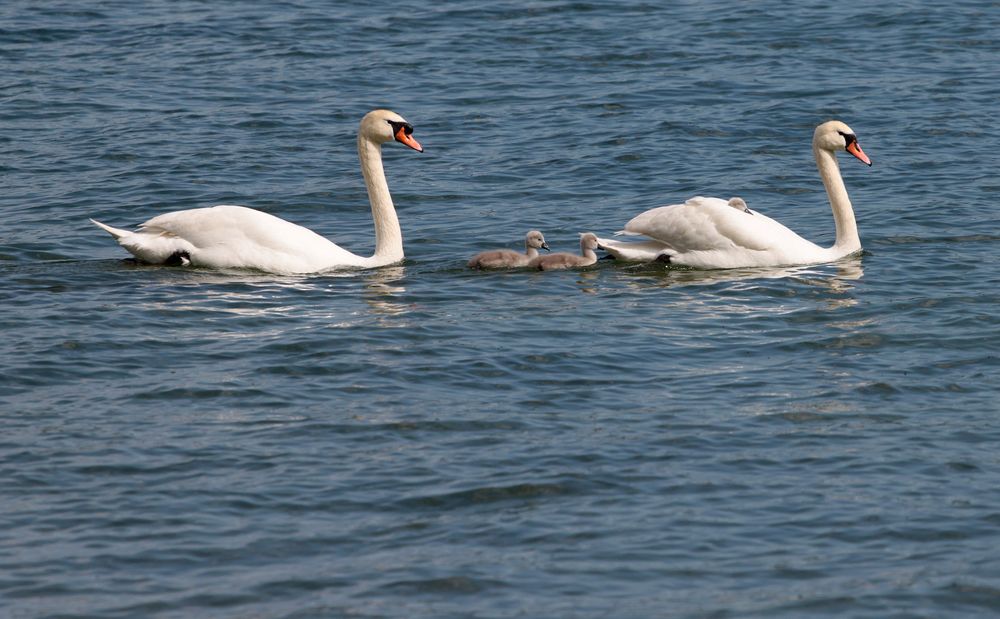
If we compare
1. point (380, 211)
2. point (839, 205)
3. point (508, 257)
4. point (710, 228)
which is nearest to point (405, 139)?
point (380, 211)

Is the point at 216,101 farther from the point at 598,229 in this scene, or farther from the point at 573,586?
the point at 573,586

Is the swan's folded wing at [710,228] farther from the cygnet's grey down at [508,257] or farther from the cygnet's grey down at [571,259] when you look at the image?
the cygnet's grey down at [508,257]

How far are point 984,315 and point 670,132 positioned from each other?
7268mm

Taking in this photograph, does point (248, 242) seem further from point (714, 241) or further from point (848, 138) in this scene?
point (848, 138)

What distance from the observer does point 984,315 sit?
1169 cm

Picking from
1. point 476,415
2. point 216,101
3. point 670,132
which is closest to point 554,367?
point 476,415

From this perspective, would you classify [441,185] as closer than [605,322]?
No

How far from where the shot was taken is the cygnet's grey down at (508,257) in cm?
1320

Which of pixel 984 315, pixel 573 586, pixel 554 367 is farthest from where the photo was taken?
pixel 984 315

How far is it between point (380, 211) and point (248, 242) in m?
1.25

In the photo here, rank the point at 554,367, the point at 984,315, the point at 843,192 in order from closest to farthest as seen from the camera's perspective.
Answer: the point at 554,367 → the point at 984,315 → the point at 843,192

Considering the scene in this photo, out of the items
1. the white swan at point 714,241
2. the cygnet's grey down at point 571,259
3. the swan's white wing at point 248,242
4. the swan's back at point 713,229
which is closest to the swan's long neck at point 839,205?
the white swan at point 714,241

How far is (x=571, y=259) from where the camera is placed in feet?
44.1

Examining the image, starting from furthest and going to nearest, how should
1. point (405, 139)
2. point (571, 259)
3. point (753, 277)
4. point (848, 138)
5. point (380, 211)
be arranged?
point (848, 138) < point (405, 139) < point (380, 211) < point (571, 259) < point (753, 277)
